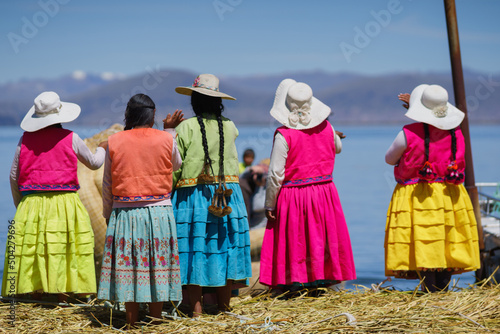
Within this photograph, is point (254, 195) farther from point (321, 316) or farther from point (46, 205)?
point (321, 316)

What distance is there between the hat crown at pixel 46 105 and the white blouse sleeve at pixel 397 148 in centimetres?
280

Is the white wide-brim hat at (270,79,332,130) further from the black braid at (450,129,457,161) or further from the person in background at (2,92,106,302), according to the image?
the person in background at (2,92,106,302)

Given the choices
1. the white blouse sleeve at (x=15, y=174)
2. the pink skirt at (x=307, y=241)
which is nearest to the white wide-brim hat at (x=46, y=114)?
the white blouse sleeve at (x=15, y=174)

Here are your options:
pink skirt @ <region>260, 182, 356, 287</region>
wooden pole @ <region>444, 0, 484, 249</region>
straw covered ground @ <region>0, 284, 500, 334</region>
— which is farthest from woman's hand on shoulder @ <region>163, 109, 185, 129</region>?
wooden pole @ <region>444, 0, 484, 249</region>

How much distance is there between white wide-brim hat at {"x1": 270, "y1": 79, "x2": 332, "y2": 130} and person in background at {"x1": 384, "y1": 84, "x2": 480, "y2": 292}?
2.25ft

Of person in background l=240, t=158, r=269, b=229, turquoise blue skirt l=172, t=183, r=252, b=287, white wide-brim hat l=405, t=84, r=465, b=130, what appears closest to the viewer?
turquoise blue skirt l=172, t=183, r=252, b=287

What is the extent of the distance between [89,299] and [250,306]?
4.63 feet

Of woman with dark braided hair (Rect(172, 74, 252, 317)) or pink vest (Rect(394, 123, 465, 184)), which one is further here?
pink vest (Rect(394, 123, 465, 184))

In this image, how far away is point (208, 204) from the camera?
17.9ft

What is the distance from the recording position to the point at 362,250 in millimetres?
17078

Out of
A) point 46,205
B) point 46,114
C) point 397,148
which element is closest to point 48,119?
point 46,114

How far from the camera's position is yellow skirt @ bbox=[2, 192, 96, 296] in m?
5.75

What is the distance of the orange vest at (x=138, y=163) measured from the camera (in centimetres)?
504

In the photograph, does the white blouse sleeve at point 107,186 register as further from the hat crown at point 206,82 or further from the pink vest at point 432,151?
the pink vest at point 432,151
